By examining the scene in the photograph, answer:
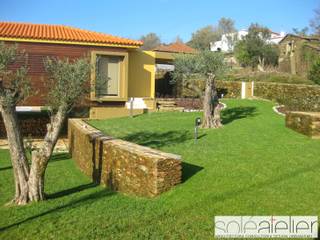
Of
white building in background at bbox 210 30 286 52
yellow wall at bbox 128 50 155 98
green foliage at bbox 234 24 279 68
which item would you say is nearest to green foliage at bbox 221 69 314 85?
yellow wall at bbox 128 50 155 98

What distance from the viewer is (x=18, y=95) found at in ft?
29.8

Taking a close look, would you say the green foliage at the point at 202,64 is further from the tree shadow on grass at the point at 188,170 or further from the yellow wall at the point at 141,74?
the tree shadow on grass at the point at 188,170

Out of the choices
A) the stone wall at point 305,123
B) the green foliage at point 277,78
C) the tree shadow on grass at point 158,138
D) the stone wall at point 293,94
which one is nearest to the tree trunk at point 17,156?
the tree shadow on grass at point 158,138

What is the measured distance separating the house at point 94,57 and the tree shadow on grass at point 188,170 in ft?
39.3

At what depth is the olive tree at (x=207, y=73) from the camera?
1532 centimetres

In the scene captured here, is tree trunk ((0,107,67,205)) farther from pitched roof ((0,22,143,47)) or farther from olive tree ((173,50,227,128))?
pitched roof ((0,22,143,47))

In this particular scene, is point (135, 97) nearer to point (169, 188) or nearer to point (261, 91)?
point (261, 91)

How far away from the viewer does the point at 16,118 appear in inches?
348

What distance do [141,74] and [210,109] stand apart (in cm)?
1057

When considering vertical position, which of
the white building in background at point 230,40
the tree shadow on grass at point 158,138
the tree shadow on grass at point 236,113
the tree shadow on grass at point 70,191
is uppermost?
the white building in background at point 230,40

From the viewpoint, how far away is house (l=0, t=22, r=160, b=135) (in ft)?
70.2

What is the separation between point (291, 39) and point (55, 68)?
44543 millimetres

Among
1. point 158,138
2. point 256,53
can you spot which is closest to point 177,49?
point 256,53

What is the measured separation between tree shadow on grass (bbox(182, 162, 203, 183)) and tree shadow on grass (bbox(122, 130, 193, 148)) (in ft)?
9.68
